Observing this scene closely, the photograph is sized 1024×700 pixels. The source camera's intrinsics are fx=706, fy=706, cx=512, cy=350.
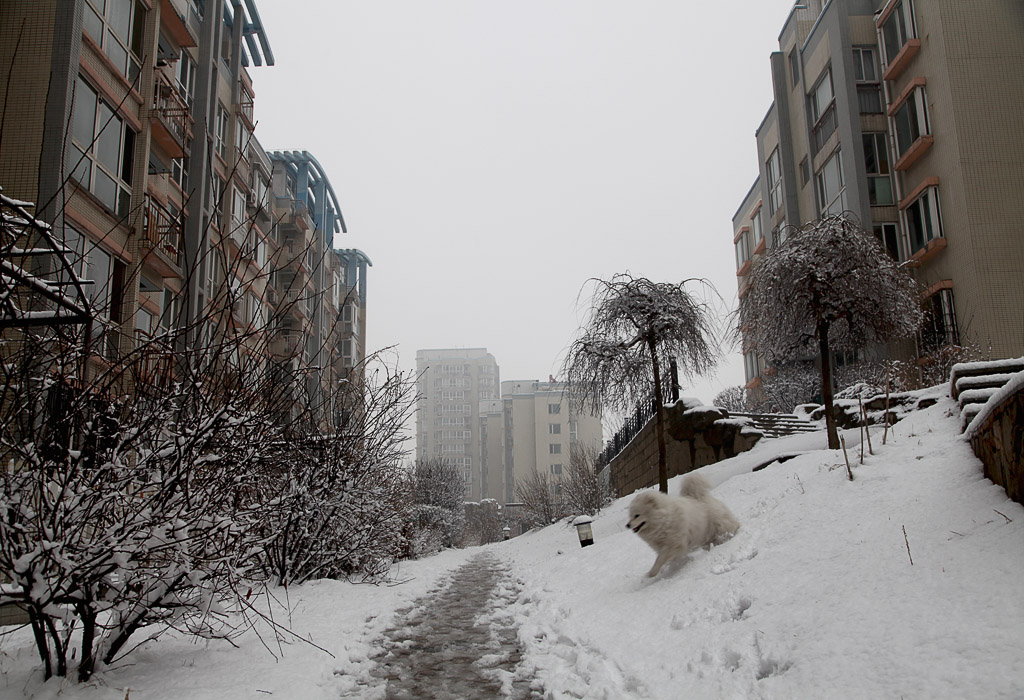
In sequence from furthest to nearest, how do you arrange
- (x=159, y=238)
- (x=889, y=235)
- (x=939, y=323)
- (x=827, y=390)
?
(x=889, y=235)
(x=939, y=323)
(x=159, y=238)
(x=827, y=390)

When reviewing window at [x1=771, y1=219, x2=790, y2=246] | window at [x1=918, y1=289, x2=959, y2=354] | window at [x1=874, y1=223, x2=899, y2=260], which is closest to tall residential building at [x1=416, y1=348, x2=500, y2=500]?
window at [x1=771, y1=219, x2=790, y2=246]

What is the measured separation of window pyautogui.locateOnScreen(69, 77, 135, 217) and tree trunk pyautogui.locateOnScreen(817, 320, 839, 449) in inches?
537

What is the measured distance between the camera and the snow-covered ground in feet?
11.8

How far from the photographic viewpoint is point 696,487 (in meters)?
8.02

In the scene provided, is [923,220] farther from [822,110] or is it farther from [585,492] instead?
[585,492]

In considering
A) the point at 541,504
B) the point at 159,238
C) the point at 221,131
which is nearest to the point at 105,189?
the point at 159,238

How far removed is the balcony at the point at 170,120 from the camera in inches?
691

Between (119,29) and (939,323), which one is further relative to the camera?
(939,323)

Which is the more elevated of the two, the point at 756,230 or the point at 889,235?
the point at 756,230

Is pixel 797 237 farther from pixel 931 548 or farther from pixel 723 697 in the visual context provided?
pixel 723 697

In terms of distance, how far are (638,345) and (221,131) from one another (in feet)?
59.5

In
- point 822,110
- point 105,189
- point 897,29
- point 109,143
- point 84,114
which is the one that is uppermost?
point 897,29

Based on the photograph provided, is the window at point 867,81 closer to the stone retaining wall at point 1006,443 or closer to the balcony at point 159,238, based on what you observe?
the balcony at point 159,238

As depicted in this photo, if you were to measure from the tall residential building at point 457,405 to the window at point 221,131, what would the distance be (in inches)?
3814
